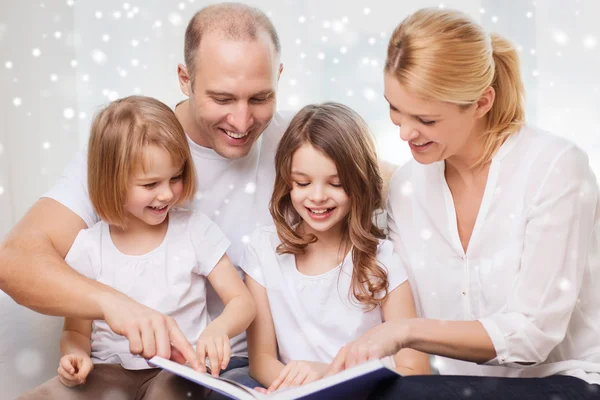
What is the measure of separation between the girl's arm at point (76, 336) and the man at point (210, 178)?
0.13 metres

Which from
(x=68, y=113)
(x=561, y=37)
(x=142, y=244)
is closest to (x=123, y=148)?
(x=142, y=244)

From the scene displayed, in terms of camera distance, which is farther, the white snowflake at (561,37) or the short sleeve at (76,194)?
the white snowflake at (561,37)

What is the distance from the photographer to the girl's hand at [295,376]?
1.43m

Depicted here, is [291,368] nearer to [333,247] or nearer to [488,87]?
[333,247]

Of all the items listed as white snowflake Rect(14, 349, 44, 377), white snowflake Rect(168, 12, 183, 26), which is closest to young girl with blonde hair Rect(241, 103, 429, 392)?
white snowflake Rect(14, 349, 44, 377)

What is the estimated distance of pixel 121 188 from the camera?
1656mm

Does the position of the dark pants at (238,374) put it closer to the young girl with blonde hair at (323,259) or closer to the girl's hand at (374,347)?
the young girl with blonde hair at (323,259)

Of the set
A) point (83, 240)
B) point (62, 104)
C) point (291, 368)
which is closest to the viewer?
point (291, 368)

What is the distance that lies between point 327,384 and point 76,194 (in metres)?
0.91

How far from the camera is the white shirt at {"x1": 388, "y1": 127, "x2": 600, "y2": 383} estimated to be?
1.46 meters

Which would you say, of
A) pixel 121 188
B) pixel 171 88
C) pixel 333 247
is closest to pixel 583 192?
pixel 333 247

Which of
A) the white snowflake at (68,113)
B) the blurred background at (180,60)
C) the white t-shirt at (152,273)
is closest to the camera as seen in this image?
the white t-shirt at (152,273)

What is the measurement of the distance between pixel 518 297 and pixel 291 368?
18.6 inches

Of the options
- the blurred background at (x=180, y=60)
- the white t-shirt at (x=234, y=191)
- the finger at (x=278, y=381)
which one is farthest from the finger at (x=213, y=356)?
the blurred background at (x=180, y=60)
